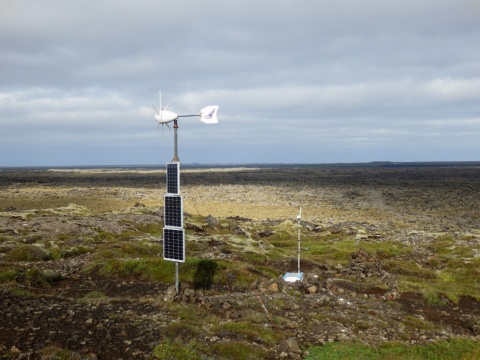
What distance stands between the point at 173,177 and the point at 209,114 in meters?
3.45

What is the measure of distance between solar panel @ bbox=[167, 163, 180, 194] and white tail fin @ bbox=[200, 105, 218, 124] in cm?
253

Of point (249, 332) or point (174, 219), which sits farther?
point (174, 219)

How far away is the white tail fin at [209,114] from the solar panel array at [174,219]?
2.52 metres

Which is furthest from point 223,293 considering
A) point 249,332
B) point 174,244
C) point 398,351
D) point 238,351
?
point 398,351

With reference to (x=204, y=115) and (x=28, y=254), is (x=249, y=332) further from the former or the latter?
(x=28, y=254)

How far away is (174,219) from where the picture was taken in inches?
733

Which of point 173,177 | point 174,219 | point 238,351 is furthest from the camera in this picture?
point 174,219

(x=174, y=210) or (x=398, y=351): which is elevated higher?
(x=174, y=210)

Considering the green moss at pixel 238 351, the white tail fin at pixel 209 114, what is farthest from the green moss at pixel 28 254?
the green moss at pixel 238 351

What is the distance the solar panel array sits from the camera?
59.8 feet

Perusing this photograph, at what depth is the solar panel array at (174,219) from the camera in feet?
59.8

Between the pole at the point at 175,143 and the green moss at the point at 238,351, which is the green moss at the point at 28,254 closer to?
the pole at the point at 175,143

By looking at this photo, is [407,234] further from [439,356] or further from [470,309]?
[439,356]

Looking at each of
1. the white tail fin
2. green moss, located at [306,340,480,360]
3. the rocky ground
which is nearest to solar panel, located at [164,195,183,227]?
the rocky ground
